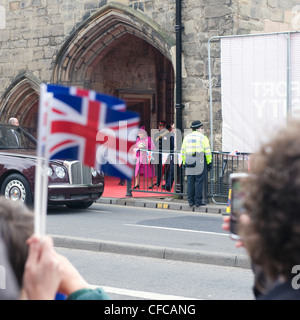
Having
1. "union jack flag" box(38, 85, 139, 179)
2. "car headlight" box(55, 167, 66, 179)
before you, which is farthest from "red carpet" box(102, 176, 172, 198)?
"union jack flag" box(38, 85, 139, 179)

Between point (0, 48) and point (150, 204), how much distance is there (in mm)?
8240

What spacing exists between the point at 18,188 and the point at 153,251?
441 cm

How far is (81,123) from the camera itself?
6.51ft

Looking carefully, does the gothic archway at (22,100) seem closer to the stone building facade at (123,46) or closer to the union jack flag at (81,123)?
the stone building facade at (123,46)

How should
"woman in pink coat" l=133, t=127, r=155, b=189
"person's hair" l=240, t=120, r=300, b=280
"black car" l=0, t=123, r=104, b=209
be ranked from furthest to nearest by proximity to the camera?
1. "woman in pink coat" l=133, t=127, r=155, b=189
2. "black car" l=0, t=123, r=104, b=209
3. "person's hair" l=240, t=120, r=300, b=280

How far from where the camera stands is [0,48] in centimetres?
1959

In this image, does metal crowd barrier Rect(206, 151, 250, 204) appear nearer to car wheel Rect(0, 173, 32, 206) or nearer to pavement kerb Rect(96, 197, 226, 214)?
pavement kerb Rect(96, 197, 226, 214)

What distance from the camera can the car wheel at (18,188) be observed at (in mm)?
11547

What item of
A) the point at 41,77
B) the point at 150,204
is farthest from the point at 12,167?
the point at 41,77

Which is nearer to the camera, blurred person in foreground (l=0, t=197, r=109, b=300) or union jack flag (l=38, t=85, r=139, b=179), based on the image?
blurred person in foreground (l=0, t=197, r=109, b=300)

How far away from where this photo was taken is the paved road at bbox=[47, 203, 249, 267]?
25.5 ft

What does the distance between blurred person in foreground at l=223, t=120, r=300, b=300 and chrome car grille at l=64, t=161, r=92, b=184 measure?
10117 millimetres
